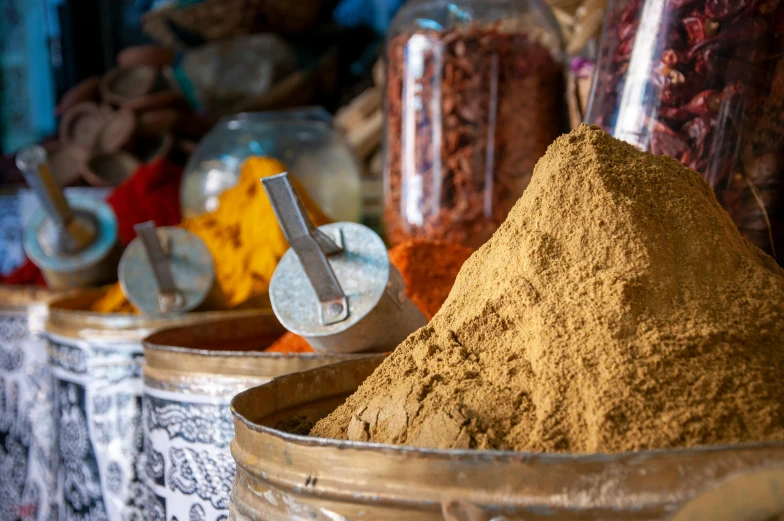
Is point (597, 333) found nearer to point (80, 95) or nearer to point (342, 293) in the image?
point (342, 293)

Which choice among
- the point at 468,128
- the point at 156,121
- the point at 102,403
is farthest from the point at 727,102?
the point at 156,121

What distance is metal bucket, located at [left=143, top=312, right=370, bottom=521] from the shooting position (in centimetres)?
55

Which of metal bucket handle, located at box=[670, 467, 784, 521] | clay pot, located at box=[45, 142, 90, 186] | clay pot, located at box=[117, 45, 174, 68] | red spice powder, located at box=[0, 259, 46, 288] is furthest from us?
clay pot, located at box=[117, 45, 174, 68]

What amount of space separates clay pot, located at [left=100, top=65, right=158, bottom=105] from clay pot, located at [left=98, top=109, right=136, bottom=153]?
0.07 meters

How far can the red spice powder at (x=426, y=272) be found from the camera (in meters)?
0.70

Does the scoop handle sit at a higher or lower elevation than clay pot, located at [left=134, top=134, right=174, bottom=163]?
higher

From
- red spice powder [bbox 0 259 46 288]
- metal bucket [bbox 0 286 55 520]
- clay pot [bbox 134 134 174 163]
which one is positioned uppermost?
clay pot [bbox 134 134 174 163]

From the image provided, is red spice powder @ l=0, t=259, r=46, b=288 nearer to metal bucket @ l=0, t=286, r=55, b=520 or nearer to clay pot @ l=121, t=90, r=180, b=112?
metal bucket @ l=0, t=286, r=55, b=520

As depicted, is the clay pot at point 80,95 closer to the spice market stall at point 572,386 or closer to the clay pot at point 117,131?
the clay pot at point 117,131

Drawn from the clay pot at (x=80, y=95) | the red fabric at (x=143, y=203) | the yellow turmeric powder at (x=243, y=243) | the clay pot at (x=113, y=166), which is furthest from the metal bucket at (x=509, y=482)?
the clay pot at (x=80, y=95)

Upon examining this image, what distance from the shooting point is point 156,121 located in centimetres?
202

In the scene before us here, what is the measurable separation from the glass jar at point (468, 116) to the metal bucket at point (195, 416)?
16.7 inches

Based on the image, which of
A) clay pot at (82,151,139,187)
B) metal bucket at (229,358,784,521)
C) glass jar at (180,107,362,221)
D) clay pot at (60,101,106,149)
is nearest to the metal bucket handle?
metal bucket at (229,358,784,521)

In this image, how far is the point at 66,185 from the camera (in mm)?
1962
